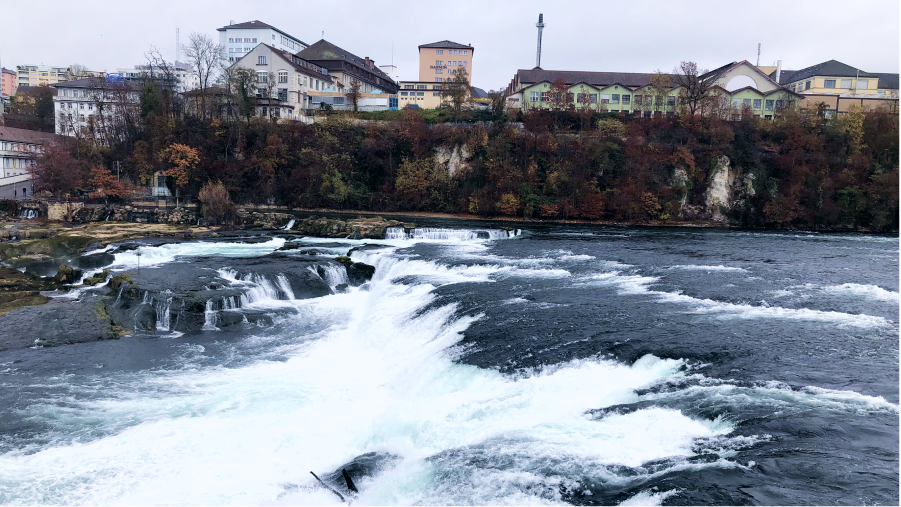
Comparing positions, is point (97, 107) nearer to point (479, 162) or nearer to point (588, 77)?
point (479, 162)

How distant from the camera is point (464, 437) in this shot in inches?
385

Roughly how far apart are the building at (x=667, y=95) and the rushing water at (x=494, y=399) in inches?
1338

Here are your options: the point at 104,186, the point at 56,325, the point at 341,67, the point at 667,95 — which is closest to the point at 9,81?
the point at 341,67

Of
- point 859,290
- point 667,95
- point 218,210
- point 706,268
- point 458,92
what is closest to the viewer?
point 859,290

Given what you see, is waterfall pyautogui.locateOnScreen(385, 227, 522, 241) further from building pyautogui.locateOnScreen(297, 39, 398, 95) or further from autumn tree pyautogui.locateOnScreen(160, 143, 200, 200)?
building pyautogui.locateOnScreen(297, 39, 398, 95)

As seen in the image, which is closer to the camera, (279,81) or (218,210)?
(218,210)

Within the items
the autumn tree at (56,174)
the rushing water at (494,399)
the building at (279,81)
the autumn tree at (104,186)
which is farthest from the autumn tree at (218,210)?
the rushing water at (494,399)

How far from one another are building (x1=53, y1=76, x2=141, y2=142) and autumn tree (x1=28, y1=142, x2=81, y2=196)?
12.2 metres

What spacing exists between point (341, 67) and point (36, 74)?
100692mm

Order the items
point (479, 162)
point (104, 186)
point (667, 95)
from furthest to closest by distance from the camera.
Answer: point (667, 95), point (479, 162), point (104, 186)

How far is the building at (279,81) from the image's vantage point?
53.1m

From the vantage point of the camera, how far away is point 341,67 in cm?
6284

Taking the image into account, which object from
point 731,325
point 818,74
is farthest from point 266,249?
point 818,74

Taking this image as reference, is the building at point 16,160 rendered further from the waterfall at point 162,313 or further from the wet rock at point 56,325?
the waterfall at point 162,313
